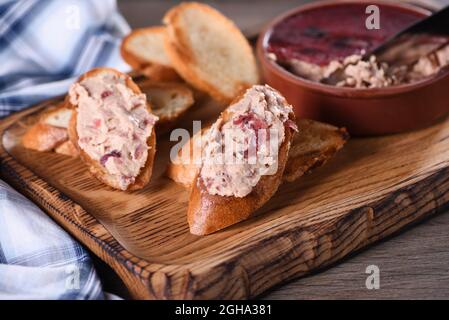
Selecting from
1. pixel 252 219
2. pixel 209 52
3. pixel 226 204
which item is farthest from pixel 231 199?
pixel 209 52

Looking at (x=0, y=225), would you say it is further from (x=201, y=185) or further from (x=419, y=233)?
(x=419, y=233)

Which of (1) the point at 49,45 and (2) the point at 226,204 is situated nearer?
(2) the point at 226,204

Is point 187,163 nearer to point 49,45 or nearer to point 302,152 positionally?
point 302,152

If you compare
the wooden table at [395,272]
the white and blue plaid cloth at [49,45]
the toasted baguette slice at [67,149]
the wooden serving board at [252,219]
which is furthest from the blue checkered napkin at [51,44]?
the wooden table at [395,272]

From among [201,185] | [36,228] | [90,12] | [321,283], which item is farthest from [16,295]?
[90,12]

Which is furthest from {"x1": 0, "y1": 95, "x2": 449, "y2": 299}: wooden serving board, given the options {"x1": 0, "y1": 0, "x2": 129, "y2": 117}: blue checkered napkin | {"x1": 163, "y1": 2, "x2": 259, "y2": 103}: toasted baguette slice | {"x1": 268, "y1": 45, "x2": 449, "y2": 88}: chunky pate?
{"x1": 0, "y1": 0, "x2": 129, "y2": 117}: blue checkered napkin

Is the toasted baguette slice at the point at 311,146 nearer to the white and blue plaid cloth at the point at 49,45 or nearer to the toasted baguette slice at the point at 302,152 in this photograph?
the toasted baguette slice at the point at 302,152

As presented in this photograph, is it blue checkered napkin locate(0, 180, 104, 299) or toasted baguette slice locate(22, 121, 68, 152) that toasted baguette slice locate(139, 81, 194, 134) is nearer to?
toasted baguette slice locate(22, 121, 68, 152)
